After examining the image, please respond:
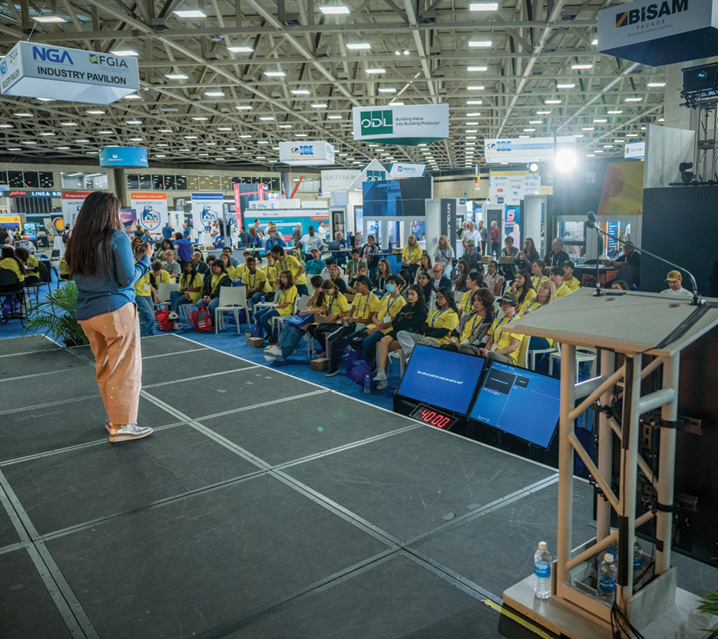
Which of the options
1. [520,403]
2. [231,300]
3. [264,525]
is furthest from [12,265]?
A: [264,525]

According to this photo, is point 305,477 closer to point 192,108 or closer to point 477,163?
point 192,108

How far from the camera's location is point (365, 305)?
24.0ft

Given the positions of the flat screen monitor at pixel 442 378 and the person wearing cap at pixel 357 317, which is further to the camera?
the person wearing cap at pixel 357 317

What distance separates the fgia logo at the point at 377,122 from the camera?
1332cm

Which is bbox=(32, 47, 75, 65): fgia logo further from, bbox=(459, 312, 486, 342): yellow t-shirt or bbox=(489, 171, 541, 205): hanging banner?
bbox=(489, 171, 541, 205): hanging banner

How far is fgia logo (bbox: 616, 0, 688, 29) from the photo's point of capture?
5969mm

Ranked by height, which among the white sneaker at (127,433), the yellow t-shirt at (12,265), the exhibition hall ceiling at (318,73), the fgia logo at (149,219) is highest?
the exhibition hall ceiling at (318,73)

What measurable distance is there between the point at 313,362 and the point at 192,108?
57.4ft

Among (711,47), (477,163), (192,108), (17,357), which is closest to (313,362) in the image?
(17,357)

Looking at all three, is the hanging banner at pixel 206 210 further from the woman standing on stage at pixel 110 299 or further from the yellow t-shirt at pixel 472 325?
the woman standing on stage at pixel 110 299

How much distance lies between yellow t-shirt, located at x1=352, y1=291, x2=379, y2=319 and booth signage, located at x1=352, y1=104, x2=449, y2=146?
7.00m

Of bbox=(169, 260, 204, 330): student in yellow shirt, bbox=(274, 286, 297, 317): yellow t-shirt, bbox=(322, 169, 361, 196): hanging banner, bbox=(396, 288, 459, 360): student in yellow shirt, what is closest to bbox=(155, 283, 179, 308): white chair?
bbox=(169, 260, 204, 330): student in yellow shirt

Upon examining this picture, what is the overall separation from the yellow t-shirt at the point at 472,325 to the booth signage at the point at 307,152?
14.7 metres

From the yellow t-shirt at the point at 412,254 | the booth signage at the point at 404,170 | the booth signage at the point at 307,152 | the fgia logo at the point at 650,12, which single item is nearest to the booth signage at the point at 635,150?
the booth signage at the point at 404,170
